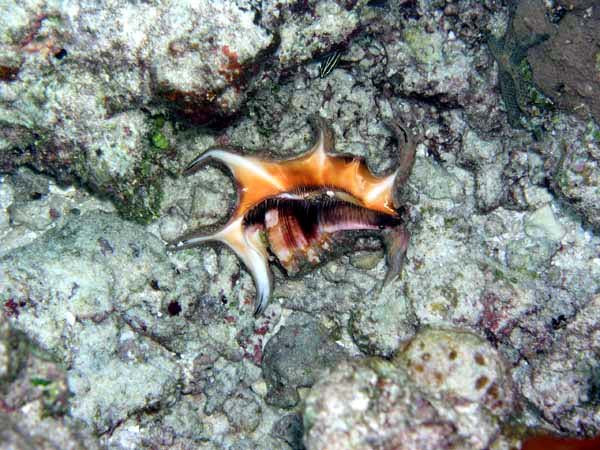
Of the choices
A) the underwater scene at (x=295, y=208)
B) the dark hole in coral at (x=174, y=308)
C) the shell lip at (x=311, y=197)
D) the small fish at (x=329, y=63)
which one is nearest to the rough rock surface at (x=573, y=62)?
the underwater scene at (x=295, y=208)

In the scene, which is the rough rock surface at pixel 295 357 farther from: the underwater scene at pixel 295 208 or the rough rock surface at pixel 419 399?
the rough rock surface at pixel 419 399

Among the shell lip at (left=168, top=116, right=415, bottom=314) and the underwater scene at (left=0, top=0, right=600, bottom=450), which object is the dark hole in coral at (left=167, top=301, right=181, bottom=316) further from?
the shell lip at (left=168, top=116, right=415, bottom=314)

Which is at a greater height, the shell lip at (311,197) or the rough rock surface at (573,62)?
the rough rock surface at (573,62)

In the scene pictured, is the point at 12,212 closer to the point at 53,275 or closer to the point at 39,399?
the point at 53,275

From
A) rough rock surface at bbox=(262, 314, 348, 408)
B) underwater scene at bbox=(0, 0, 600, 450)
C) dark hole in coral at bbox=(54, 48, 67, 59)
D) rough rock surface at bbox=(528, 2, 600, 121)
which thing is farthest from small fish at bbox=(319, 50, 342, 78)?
rough rock surface at bbox=(262, 314, 348, 408)

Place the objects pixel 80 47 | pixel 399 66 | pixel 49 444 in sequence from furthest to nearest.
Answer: pixel 399 66 < pixel 80 47 < pixel 49 444

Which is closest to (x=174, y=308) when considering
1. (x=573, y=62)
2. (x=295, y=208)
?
(x=295, y=208)

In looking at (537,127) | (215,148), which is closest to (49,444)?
(215,148)
